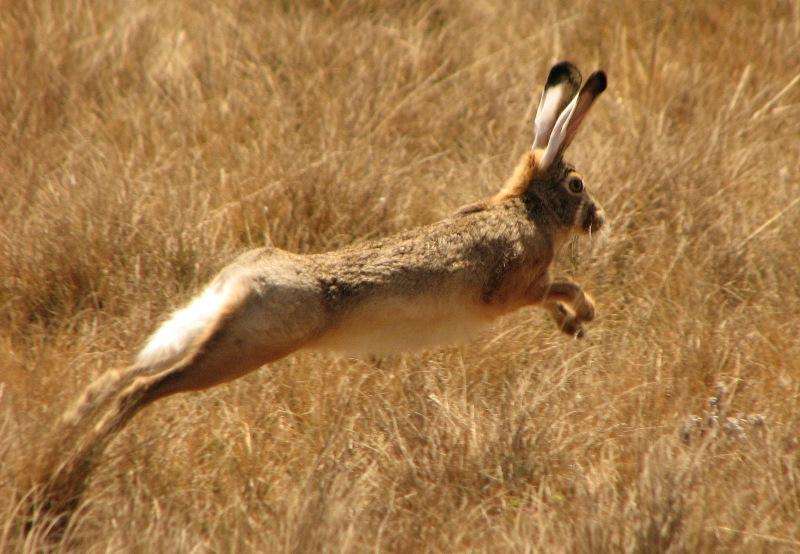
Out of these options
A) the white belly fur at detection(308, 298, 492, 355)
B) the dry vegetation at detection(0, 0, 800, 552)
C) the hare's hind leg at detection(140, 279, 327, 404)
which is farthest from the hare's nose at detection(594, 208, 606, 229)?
the hare's hind leg at detection(140, 279, 327, 404)

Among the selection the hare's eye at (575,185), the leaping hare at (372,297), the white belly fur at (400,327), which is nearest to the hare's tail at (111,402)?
the leaping hare at (372,297)

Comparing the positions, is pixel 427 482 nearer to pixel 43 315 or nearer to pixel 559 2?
pixel 43 315

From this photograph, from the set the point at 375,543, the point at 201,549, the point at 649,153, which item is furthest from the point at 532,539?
the point at 649,153

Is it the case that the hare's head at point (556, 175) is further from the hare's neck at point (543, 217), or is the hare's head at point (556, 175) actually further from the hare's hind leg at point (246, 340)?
the hare's hind leg at point (246, 340)

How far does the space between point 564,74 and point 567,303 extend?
1.02 m

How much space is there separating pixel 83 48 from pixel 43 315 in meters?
2.48

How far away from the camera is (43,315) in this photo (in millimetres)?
5062

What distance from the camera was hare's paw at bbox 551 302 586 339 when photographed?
504cm

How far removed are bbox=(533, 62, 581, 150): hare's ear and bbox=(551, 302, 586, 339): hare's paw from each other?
2.40ft

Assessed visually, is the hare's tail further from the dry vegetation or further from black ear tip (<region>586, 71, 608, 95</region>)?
black ear tip (<region>586, 71, 608, 95</region>)

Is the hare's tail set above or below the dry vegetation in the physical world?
above

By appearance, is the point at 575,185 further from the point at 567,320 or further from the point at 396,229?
the point at 396,229

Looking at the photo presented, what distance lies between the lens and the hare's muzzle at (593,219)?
5.25 meters

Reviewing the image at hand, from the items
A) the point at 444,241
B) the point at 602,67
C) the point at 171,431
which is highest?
the point at 444,241
